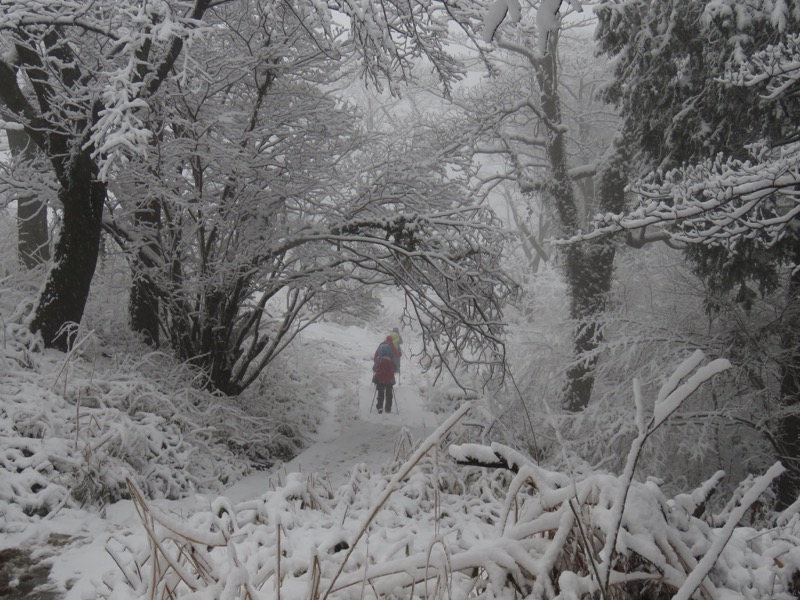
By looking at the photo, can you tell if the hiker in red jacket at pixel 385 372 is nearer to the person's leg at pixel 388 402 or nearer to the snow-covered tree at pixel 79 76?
the person's leg at pixel 388 402

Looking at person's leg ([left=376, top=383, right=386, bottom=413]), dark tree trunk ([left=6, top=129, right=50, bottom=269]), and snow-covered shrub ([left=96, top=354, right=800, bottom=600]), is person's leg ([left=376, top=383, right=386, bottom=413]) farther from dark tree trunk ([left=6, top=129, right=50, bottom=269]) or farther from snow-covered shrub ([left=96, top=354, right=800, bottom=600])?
snow-covered shrub ([left=96, top=354, right=800, bottom=600])

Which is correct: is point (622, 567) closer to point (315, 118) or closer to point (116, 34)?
point (116, 34)

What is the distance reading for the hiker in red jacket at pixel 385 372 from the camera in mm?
10867

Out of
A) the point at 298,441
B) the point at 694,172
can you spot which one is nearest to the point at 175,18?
the point at 694,172

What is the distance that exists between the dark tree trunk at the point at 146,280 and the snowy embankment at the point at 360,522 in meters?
1.61

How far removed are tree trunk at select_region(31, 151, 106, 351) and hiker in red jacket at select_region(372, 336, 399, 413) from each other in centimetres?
576

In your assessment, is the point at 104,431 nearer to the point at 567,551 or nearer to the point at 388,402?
the point at 567,551

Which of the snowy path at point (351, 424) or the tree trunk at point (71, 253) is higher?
the tree trunk at point (71, 253)

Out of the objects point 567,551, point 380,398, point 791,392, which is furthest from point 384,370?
point 567,551

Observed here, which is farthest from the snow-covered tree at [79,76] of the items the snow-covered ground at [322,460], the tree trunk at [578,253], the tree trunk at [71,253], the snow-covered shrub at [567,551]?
the snow-covered shrub at [567,551]

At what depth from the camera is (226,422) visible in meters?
7.15

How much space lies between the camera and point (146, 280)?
7336 mm

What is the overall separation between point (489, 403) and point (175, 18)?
21.8ft

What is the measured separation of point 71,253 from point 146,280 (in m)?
1.14
